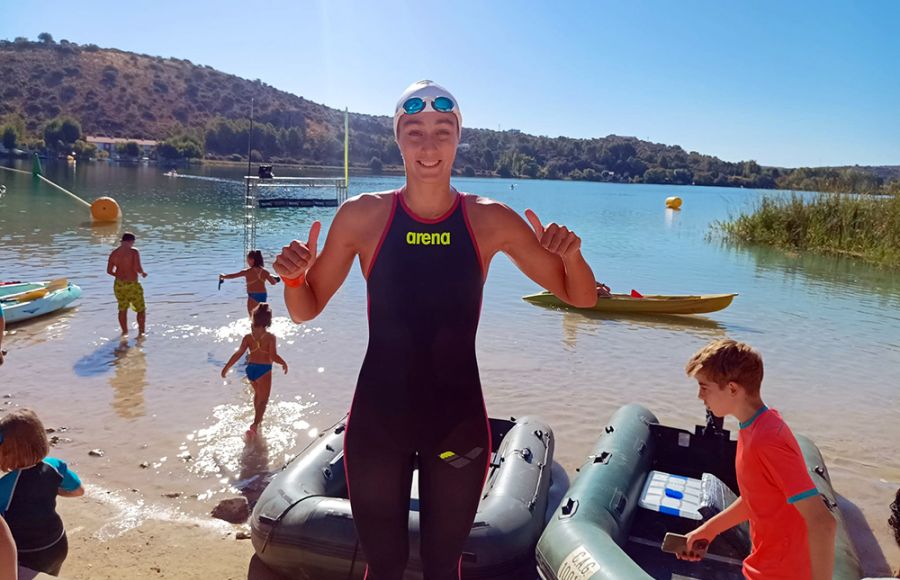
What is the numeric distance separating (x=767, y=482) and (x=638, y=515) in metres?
2.67

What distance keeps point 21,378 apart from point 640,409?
24.0 feet

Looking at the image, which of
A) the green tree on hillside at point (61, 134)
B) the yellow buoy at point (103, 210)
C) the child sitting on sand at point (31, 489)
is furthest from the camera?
the green tree on hillside at point (61, 134)

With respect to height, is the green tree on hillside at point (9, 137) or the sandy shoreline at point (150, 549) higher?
the green tree on hillside at point (9, 137)

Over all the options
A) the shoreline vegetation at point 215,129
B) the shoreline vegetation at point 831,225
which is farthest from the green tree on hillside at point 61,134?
the shoreline vegetation at point 831,225

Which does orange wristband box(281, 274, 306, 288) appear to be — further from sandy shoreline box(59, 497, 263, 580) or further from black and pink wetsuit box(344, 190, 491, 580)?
sandy shoreline box(59, 497, 263, 580)

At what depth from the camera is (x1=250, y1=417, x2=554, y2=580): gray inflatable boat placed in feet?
12.8

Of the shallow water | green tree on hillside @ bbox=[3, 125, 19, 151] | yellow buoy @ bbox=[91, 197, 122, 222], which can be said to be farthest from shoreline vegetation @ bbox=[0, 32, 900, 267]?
yellow buoy @ bbox=[91, 197, 122, 222]

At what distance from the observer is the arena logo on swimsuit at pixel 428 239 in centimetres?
227

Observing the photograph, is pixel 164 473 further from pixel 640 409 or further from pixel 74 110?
pixel 74 110

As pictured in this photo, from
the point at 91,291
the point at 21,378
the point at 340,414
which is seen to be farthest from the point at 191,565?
the point at 91,291

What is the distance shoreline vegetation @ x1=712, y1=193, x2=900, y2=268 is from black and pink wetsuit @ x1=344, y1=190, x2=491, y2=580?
1007 inches

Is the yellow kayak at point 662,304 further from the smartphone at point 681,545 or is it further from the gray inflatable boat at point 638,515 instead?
the smartphone at point 681,545

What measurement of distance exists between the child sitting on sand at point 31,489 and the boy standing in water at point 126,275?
7.07 m

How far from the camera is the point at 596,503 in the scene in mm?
4312
